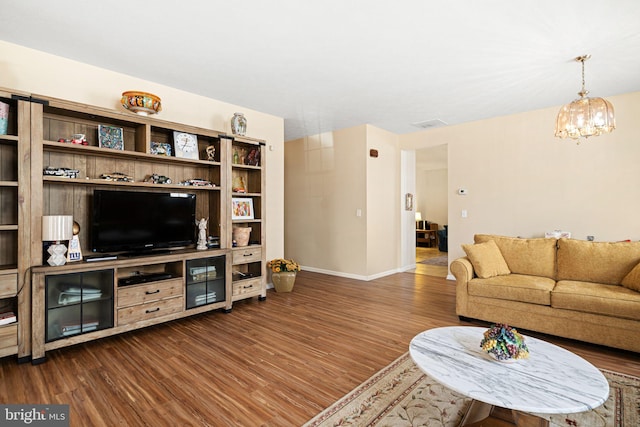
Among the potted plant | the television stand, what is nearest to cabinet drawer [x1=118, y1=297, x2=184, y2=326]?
the television stand

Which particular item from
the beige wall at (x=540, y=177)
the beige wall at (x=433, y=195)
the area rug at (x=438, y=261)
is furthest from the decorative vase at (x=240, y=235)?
the beige wall at (x=433, y=195)

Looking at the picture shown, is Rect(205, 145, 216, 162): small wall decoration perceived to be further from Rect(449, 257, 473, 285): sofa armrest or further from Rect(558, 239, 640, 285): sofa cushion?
Rect(558, 239, 640, 285): sofa cushion

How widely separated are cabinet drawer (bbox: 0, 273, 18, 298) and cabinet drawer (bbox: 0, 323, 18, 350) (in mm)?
231

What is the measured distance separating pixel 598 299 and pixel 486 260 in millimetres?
956

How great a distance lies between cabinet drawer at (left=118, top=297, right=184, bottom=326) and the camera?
2873mm

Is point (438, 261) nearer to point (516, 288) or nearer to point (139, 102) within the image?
point (516, 288)

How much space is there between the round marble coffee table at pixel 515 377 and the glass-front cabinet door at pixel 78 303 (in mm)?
2559

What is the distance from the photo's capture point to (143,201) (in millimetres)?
3203

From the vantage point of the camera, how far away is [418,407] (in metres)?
1.91

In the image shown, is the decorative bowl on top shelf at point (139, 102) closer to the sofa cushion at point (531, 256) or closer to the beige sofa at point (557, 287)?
the beige sofa at point (557, 287)

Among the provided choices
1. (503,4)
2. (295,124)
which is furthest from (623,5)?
(295,124)

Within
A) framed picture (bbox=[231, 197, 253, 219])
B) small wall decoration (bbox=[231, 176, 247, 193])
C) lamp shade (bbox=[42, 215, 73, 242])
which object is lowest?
lamp shade (bbox=[42, 215, 73, 242])

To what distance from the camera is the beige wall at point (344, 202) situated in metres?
5.39

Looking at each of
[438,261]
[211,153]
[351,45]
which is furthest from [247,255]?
[438,261]
